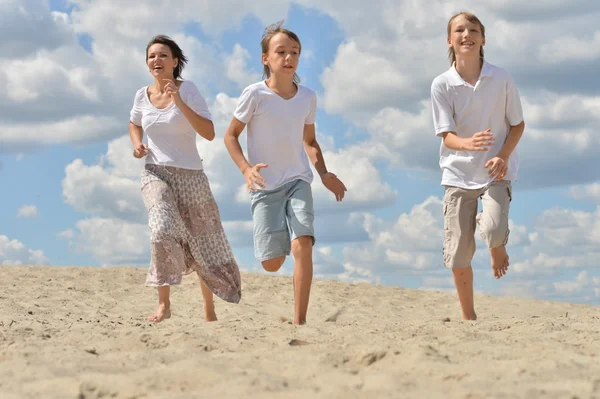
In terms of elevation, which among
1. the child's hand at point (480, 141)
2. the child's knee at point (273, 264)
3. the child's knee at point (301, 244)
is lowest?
the child's knee at point (273, 264)

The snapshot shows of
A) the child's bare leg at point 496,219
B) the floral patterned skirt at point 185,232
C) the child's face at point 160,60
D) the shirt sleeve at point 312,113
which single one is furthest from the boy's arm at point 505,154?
the child's face at point 160,60

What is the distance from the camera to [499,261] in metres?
6.09

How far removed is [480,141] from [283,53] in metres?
1.61

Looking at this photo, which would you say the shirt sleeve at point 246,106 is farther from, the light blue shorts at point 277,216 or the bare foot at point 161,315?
the bare foot at point 161,315

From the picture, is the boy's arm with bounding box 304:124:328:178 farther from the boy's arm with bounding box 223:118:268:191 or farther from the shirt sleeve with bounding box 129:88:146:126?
the shirt sleeve with bounding box 129:88:146:126

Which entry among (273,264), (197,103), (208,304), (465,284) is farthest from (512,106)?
(208,304)

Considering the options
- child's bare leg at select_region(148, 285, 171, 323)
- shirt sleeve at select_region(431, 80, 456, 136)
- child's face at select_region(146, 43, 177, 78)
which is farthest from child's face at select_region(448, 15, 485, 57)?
child's bare leg at select_region(148, 285, 171, 323)

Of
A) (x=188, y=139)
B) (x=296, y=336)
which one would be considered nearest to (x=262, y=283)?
(x=188, y=139)

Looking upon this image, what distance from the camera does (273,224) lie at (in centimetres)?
587

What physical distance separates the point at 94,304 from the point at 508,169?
598 cm

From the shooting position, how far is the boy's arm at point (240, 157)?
5641 millimetres

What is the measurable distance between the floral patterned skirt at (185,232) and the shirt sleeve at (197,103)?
1.62 feet

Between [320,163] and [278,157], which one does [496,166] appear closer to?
[320,163]

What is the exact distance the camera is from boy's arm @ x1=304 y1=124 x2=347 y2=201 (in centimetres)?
599
